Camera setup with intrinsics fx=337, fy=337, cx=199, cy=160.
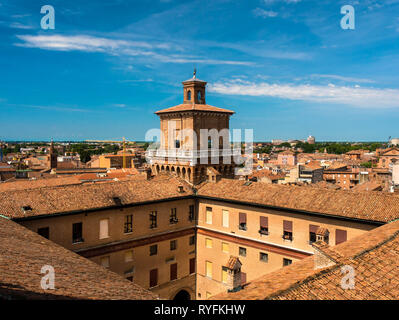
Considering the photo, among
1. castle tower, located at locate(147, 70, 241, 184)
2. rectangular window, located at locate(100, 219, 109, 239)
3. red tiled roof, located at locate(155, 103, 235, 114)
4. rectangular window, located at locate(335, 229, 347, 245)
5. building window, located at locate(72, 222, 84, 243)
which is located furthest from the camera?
red tiled roof, located at locate(155, 103, 235, 114)

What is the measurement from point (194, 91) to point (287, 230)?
16365 millimetres

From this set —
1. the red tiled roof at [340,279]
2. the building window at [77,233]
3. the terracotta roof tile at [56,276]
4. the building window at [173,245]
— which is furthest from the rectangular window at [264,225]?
the terracotta roof tile at [56,276]

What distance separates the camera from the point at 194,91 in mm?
32812

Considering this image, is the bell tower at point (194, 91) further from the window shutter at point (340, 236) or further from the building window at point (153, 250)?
the window shutter at point (340, 236)

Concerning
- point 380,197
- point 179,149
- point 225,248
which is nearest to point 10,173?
point 179,149

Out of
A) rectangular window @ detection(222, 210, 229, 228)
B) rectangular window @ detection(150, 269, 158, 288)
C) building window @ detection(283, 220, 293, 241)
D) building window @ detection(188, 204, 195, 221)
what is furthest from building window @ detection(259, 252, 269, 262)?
rectangular window @ detection(150, 269, 158, 288)

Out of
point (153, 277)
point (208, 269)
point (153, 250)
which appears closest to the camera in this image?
point (153, 277)

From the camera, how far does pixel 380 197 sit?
66.8 feet

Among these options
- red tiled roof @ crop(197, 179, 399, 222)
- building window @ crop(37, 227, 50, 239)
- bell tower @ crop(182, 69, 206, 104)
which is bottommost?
building window @ crop(37, 227, 50, 239)

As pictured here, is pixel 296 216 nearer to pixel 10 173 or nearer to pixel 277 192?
pixel 277 192

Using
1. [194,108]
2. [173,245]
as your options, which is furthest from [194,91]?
[173,245]

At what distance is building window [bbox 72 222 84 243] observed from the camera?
21658mm

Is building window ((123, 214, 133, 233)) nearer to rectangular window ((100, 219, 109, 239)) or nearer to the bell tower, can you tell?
rectangular window ((100, 219, 109, 239))

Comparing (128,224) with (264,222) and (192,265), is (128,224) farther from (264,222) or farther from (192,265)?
(264,222)
